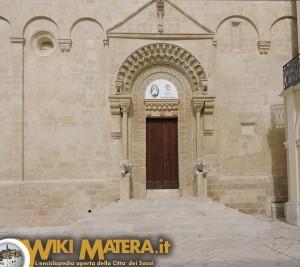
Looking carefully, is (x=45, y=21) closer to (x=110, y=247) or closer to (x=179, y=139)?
(x=179, y=139)

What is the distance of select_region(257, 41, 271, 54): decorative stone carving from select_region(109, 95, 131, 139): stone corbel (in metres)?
4.43

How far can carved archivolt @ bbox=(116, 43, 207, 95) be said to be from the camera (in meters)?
13.0

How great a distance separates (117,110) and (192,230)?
14.4 ft

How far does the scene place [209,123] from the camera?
13102 mm

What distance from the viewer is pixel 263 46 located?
13.6m

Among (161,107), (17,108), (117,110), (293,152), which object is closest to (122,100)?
(117,110)

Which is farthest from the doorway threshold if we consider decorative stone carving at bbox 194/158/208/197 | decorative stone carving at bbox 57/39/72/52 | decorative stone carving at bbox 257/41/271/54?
decorative stone carving at bbox 257/41/271/54

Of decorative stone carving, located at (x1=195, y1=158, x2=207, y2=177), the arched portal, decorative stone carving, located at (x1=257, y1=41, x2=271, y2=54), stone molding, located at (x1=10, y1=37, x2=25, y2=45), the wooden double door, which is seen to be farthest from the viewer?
decorative stone carving, located at (x1=257, y1=41, x2=271, y2=54)

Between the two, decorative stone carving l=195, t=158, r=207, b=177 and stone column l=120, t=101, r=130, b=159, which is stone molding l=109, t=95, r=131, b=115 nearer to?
stone column l=120, t=101, r=130, b=159

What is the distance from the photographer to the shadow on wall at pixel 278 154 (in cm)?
1326

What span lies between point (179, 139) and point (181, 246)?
5002mm

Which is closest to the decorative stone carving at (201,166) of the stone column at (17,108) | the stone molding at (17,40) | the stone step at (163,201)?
the stone step at (163,201)

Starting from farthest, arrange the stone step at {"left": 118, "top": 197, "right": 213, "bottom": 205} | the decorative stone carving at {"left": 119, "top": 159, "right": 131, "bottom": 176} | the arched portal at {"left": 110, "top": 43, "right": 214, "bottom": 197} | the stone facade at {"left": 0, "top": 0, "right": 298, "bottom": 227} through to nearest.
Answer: the arched portal at {"left": 110, "top": 43, "right": 214, "bottom": 197}, the stone facade at {"left": 0, "top": 0, "right": 298, "bottom": 227}, the decorative stone carving at {"left": 119, "top": 159, "right": 131, "bottom": 176}, the stone step at {"left": 118, "top": 197, "right": 213, "bottom": 205}

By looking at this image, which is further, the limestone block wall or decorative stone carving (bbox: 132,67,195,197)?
decorative stone carving (bbox: 132,67,195,197)
